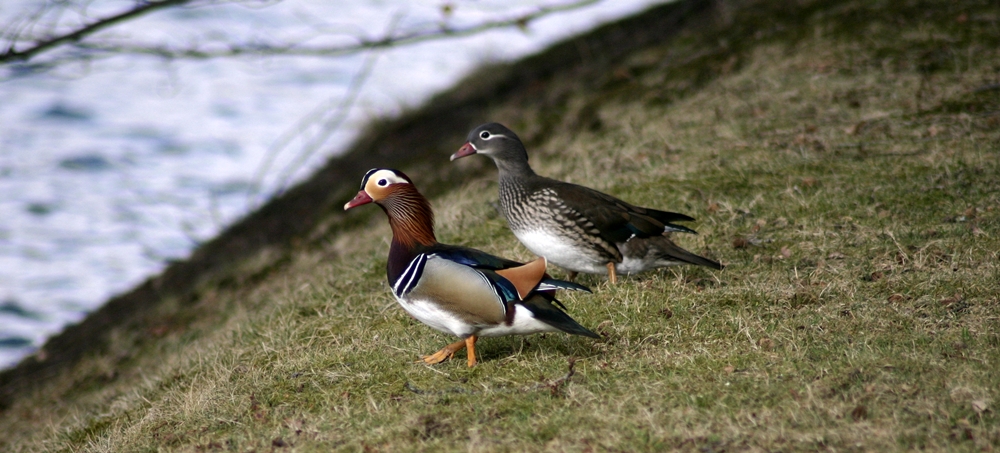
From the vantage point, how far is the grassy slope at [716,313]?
3514mm

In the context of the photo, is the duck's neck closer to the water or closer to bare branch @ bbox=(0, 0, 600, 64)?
bare branch @ bbox=(0, 0, 600, 64)

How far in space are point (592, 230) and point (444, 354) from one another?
1128mm

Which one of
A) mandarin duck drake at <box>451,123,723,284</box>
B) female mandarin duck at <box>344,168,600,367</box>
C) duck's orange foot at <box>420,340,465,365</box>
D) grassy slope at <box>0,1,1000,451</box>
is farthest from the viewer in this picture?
mandarin duck drake at <box>451,123,723,284</box>

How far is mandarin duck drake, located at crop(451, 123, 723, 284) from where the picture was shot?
4852 millimetres

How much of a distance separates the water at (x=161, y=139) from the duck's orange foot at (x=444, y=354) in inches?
207

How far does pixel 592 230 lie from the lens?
486 centimetres

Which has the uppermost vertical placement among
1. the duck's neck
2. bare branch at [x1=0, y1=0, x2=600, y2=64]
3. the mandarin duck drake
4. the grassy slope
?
bare branch at [x1=0, y1=0, x2=600, y2=64]

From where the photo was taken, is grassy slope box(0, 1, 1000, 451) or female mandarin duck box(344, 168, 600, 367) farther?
female mandarin duck box(344, 168, 600, 367)

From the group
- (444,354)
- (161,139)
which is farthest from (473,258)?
(161,139)

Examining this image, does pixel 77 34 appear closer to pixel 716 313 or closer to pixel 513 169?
pixel 513 169

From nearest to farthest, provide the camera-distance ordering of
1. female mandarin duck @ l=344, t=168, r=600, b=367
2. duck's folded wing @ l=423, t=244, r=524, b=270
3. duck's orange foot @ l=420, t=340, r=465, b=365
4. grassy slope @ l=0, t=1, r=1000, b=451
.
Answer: grassy slope @ l=0, t=1, r=1000, b=451
female mandarin duck @ l=344, t=168, r=600, b=367
duck's folded wing @ l=423, t=244, r=524, b=270
duck's orange foot @ l=420, t=340, r=465, b=365

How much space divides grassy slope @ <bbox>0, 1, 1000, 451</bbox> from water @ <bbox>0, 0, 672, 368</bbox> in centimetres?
227

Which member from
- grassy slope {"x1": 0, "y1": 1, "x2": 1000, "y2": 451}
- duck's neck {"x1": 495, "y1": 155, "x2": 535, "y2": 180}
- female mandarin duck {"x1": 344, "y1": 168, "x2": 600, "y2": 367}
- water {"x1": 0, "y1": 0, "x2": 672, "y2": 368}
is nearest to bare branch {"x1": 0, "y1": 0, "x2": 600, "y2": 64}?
duck's neck {"x1": 495, "y1": 155, "x2": 535, "y2": 180}

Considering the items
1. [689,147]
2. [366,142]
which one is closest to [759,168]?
[689,147]
